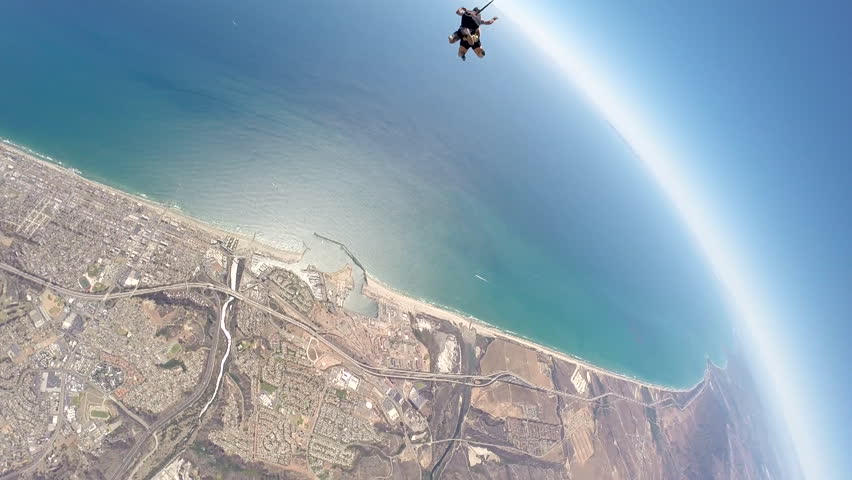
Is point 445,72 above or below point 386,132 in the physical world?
above

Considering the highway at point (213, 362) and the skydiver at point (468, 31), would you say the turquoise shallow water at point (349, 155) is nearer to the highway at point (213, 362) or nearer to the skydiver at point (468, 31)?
the highway at point (213, 362)

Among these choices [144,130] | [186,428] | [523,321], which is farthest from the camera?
[523,321]

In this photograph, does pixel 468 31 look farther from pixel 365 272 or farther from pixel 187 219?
pixel 187 219

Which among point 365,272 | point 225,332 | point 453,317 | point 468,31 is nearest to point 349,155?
point 365,272

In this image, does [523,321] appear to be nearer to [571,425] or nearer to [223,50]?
[571,425]

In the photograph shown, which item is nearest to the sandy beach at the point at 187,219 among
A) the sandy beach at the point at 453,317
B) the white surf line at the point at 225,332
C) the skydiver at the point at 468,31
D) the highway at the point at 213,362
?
the white surf line at the point at 225,332

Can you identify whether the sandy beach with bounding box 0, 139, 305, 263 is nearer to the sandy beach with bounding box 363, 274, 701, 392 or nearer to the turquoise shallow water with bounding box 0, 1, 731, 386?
the turquoise shallow water with bounding box 0, 1, 731, 386

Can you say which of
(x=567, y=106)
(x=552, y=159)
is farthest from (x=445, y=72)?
(x=567, y=106)
